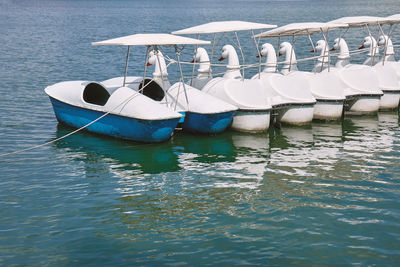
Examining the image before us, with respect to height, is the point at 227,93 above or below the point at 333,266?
above

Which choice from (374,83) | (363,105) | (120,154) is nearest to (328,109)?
(363,105)

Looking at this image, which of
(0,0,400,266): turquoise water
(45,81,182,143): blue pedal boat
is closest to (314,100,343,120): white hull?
(0,0,400,266): turquoise water

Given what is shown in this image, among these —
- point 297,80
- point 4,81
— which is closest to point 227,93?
point 297,80

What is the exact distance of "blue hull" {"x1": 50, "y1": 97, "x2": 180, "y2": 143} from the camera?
1764 centimetres

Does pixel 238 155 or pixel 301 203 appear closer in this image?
pixel 301 203

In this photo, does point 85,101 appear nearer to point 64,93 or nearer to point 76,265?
point 64,93

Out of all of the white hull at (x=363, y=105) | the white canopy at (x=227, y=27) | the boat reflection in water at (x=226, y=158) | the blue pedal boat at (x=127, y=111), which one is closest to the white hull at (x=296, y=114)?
the boat reflection in water at (x=226, y=158)

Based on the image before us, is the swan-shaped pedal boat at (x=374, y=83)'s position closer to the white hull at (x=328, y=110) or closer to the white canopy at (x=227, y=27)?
the white hull at (x=328, y=110)

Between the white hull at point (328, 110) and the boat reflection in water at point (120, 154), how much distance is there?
23.2 feet

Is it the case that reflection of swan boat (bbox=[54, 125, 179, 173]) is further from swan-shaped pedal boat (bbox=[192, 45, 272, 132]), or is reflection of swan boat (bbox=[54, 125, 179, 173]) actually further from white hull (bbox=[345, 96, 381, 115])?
white hull (bbox=[345, 96, 381, 115])

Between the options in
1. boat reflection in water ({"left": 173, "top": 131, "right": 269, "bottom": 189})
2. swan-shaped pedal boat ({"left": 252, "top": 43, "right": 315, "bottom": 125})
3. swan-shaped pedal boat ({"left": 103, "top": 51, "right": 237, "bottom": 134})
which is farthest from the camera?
swan-shaped pedal boat ({"left": 252, "top": 43, "right": 315, "bottom": 125})

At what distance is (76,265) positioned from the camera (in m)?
10.0

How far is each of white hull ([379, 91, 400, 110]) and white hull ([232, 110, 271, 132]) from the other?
7195mm

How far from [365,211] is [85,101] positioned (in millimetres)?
11878
